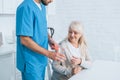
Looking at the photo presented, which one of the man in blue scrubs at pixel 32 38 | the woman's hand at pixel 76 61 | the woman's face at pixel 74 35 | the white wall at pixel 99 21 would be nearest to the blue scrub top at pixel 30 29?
the man in blue scrubs at pixel 32 38

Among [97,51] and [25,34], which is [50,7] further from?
[25,34]

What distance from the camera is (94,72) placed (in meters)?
1.84

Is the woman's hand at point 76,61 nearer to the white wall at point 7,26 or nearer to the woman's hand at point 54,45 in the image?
the woman's hand at point 54,45

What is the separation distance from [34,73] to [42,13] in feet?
1.46

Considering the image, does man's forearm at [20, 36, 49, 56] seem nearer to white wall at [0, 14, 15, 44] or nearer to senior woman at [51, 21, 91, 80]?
senior woman at [51, 21, 91, 80]

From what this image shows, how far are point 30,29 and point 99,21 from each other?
2.13m

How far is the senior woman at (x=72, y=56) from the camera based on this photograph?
1.95 metres

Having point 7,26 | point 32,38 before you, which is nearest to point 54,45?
point 32,38

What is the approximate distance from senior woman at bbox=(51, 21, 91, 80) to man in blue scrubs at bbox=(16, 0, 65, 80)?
0.25 m

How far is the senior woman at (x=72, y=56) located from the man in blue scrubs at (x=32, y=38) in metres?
0.25

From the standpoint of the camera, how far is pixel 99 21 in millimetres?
3537

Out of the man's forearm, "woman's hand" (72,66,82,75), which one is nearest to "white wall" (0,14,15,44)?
"woman's hand" (72,66,82,75)

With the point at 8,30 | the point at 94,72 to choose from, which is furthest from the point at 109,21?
the point at 94,72

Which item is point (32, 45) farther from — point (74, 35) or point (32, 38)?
point (74, 35)
